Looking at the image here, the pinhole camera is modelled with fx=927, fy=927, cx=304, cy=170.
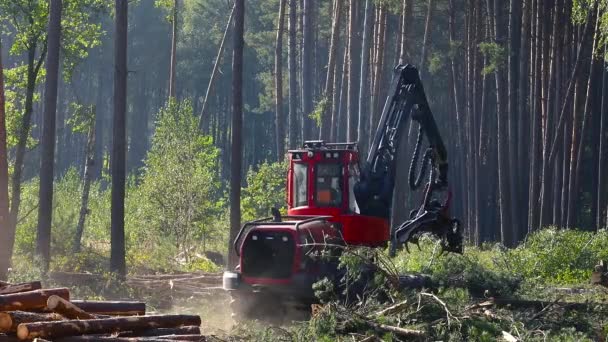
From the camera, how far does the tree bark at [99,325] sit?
909 cm

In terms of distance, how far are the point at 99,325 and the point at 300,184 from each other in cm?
844

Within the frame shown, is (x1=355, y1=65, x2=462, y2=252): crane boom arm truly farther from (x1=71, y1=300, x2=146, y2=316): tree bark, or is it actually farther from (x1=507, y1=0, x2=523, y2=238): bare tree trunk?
(x1=507, y1=0, x2=523, y2=238): bare tree trunk

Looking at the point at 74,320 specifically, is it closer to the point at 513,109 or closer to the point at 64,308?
the point at 64,308

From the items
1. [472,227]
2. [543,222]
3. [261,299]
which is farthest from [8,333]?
[472,227]

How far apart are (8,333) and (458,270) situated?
8760mm

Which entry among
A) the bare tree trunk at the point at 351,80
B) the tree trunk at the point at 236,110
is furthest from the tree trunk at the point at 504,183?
the tree trunk at the point at 236,110

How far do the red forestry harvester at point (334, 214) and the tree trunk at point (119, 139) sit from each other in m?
7.13

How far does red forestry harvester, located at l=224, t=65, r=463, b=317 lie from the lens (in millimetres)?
15219

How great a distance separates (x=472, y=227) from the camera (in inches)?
1827

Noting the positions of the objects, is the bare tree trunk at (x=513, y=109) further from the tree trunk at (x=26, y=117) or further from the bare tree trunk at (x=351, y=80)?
the tree trunk at (x=26, y=117)

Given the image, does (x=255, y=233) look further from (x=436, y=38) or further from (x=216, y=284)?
(x=436, y=38)

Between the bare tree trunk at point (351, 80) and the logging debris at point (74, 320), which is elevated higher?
the bare tree trunk at point (351, 80)

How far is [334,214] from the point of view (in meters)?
17.6

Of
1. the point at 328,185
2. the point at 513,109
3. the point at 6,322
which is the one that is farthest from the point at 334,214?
the point at 513,109
